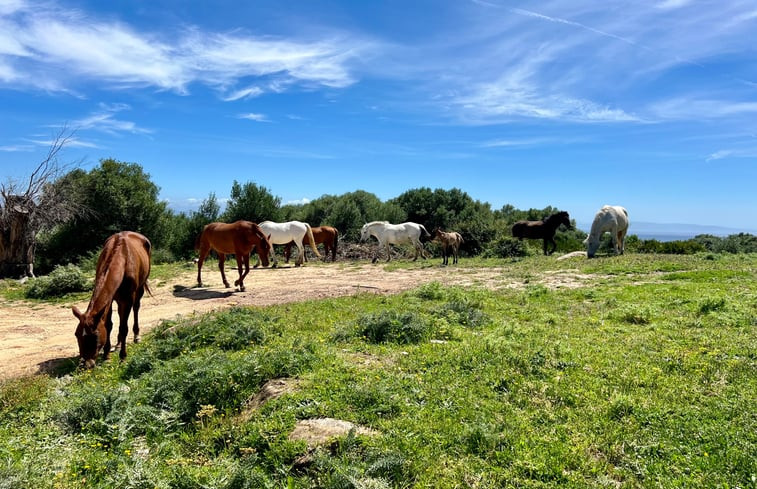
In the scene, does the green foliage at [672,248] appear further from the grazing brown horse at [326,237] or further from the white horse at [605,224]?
the grazing brown horse at [326,237]

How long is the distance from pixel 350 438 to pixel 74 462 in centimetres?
239

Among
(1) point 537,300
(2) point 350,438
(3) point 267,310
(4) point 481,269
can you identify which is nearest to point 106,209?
(3) point 267,310

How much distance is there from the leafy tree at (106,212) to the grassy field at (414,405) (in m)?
17.3

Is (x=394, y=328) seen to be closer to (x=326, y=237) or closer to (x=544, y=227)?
(x=326, y=237)

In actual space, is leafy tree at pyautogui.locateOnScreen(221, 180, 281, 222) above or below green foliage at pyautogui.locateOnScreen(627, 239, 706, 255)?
above

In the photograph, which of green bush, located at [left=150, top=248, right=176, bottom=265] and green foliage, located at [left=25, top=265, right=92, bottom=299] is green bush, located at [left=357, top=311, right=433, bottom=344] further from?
green bush, located at [left=150, top=248, right=176, bottom=265]

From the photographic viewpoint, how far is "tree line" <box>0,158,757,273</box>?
65.5 ft

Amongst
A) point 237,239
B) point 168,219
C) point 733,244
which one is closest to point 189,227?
point 168,219

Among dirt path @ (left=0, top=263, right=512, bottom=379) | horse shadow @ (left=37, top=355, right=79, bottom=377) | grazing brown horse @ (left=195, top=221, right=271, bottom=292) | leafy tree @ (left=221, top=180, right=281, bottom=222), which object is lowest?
horse shadow @ (left=37, top=355, right=79, bottom=377)

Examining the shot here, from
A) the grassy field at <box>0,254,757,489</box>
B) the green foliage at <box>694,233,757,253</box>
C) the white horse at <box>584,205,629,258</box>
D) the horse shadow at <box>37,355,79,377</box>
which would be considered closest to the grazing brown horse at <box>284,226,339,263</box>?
the white horse at <box>584,205,629,258</box>

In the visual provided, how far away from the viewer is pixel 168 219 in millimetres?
24297

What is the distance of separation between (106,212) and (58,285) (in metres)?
11.9

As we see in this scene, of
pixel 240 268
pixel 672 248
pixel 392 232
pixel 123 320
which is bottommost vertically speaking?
pixel 123 320

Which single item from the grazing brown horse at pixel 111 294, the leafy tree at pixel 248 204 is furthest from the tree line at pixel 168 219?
the grazing brown horse at pixel 111 294
